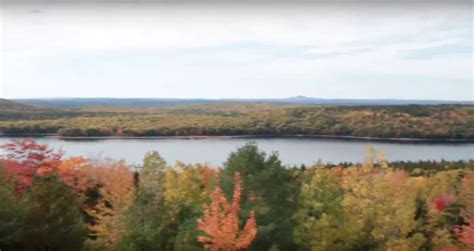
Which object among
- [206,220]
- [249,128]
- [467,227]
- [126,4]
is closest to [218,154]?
[249,128]

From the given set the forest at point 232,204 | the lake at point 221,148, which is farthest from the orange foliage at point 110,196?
the lake at point 221,148

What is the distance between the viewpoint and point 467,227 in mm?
3971

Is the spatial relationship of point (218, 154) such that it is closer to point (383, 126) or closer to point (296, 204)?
point (296, 204)

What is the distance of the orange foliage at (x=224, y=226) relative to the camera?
3441 millimetres

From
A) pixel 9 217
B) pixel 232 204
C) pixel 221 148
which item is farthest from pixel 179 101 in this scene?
pixel 9 217

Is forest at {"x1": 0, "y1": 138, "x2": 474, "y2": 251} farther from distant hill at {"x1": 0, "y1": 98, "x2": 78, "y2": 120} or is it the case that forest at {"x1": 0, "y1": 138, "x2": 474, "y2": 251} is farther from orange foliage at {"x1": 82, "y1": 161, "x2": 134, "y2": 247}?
distant hill at {"x1": 0, "y1": 98, "x2": 78, "y2": 120}

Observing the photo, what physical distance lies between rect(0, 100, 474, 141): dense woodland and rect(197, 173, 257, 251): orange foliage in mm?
571

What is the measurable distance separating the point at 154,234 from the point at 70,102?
1.11 m

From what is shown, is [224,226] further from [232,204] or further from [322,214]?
[322,214]

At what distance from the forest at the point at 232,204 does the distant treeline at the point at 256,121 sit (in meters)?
0.19

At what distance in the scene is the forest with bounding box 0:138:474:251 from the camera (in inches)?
141

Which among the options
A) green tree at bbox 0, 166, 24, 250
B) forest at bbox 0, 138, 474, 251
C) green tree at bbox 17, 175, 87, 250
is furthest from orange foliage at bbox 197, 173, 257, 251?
green tree at bbox 0, 166, 24, 250

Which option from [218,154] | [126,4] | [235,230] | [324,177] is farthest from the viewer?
[324,177]

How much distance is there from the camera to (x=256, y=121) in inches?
157
